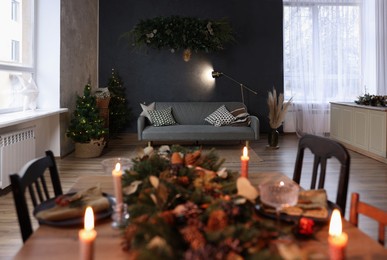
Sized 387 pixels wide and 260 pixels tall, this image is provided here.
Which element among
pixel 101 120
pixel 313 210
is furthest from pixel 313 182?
pixel 101 120

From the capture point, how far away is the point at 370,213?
4.30 feet

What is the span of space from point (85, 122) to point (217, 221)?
17.9 ft

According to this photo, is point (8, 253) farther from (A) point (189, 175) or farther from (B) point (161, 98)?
(B) point (161, 98)

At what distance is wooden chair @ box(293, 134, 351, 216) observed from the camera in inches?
64.9

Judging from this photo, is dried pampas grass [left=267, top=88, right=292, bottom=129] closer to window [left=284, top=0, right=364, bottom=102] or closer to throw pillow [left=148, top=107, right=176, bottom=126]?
window [left=284, top=0, right=364, bottom=102]

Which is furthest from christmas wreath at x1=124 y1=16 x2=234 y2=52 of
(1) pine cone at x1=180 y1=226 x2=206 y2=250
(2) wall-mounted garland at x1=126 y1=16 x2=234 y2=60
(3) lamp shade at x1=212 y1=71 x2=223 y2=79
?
(1) pine cone at x1=180 y1=226 x2=206 y2=250

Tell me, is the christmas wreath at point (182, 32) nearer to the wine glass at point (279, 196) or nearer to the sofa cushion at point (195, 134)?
the sofa cushion at point (195, 134)

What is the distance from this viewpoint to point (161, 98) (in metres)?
8.72

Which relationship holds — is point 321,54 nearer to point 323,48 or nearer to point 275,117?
point 323,48

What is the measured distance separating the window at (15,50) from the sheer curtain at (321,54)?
531 centimetres

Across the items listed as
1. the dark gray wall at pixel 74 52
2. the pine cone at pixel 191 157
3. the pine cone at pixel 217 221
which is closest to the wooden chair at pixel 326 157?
the pine cone at pixel 191 157

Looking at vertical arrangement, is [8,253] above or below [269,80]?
below

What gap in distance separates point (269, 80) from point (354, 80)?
1.87 meters

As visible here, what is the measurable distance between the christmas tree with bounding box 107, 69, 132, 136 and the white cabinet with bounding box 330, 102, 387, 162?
4.14 metres
